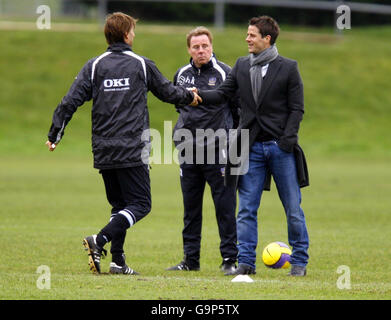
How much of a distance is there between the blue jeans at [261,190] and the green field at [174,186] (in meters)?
0.38

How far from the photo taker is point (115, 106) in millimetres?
8867

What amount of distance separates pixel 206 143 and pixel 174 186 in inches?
469

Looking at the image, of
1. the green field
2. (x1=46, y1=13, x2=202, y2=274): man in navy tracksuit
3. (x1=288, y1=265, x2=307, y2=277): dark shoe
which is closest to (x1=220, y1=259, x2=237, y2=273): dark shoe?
the green field

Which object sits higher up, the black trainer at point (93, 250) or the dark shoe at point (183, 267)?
the black trainer at point (93, 250)

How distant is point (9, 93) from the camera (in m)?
38.5

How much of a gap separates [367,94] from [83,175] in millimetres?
19961

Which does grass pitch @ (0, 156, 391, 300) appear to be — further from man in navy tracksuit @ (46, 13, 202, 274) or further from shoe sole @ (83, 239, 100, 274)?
man in navy tracksuit @ (46, 13, 202, 274)

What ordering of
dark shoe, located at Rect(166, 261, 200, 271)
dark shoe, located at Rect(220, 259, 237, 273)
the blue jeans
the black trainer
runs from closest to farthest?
the black trainer, the blue jeans, dark shoe, located at Rect(220, 259, 237, 273), dark shoe, located at Rect(166, 261, 200, 271)

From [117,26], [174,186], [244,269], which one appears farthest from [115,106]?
[174,186]

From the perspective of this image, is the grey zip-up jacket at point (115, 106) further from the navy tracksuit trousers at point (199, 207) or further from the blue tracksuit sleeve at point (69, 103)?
the navy tracksuit trousers at point (199, 207)

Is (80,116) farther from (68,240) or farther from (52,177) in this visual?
(68,240)

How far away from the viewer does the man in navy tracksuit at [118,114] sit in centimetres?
886

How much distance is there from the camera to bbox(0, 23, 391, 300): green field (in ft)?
26.9

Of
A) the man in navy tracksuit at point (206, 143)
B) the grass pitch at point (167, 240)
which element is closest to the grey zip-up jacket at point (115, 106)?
the man in navy tracksuit at point (206, 143)
